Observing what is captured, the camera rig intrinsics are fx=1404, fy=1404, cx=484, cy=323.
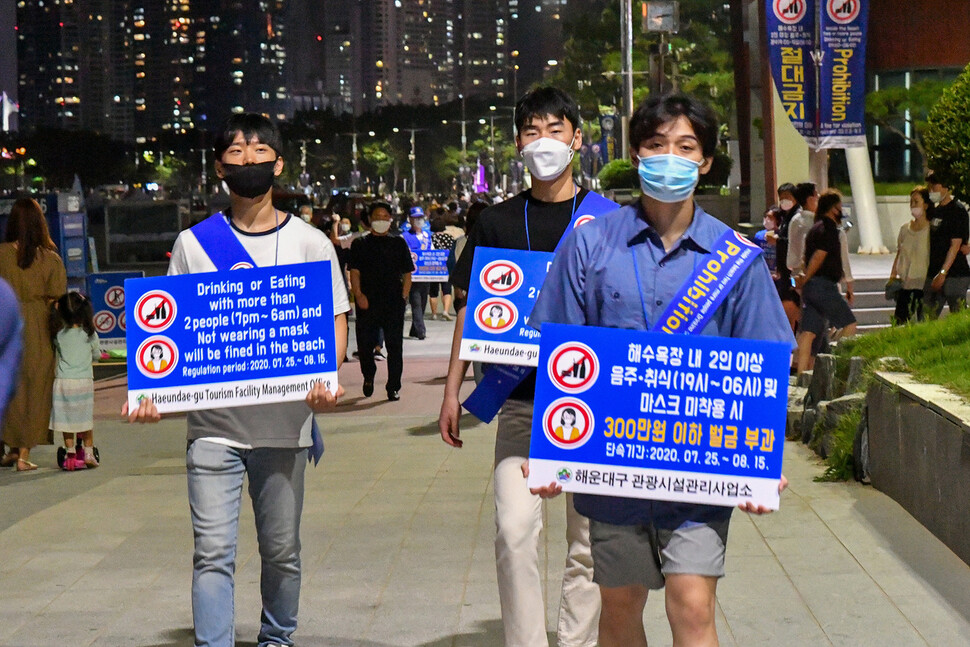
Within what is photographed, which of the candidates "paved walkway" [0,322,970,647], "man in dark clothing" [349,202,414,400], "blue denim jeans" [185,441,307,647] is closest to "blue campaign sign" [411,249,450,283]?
"man in dark clothing" [349,202,414,400]

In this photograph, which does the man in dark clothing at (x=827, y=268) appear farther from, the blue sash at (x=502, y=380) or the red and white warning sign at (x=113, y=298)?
the blue sash at (x=502, y=380)

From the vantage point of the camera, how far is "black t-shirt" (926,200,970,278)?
14.1 m

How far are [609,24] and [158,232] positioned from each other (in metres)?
35.0

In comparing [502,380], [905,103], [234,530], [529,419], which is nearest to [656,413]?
[529,419]

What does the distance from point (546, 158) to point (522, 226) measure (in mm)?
261

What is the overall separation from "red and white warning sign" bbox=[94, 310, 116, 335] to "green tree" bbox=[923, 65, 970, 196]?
10.7m

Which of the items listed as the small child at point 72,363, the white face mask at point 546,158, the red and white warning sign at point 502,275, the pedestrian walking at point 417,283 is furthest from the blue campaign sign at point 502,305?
the pedestrian walking at point 417,283

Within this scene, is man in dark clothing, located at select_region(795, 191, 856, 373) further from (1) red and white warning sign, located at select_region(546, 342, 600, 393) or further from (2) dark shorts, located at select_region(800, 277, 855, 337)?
(1) red and white warning sign, located at select_region(546, 342, 600, 393)

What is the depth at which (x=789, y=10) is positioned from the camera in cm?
1825

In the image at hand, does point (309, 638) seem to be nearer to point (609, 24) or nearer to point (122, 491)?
point (122, 491)

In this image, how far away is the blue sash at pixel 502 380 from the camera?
484cm

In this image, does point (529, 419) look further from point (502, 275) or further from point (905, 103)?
point (905, 103)

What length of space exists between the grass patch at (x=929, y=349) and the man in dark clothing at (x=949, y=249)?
10.7ft

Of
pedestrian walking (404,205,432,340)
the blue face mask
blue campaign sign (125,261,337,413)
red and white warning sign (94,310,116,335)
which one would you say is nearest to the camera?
the blue face mask
